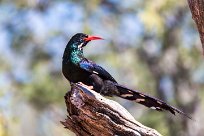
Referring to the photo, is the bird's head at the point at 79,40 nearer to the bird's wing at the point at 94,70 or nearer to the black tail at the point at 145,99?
the bird's wing at the point at 94,70

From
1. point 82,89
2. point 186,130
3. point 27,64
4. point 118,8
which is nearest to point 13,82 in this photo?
point 27,64

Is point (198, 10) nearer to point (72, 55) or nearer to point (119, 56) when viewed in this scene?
point (72, 55)

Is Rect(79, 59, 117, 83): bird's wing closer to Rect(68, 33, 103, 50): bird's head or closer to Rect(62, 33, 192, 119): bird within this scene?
Rect(62, 33, 192, 119): bird

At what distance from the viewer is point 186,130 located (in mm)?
13070

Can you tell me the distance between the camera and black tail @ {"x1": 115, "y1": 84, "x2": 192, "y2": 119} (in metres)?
4.25

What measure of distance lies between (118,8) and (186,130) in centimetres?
361

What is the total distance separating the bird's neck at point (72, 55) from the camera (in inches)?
193

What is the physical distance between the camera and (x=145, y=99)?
4441 millimetres

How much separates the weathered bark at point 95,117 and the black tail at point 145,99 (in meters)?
0.25

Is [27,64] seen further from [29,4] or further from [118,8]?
[118,8]

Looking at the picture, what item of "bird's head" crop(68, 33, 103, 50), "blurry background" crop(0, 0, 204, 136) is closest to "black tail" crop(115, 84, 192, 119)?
"bird's head" crop(68, 33, 103, 50)

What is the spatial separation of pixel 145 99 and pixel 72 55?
2.74ft

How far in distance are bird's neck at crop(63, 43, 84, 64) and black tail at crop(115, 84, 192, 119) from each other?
1.47 ft

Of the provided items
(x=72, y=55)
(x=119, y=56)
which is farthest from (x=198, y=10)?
(x=119, y=56)
